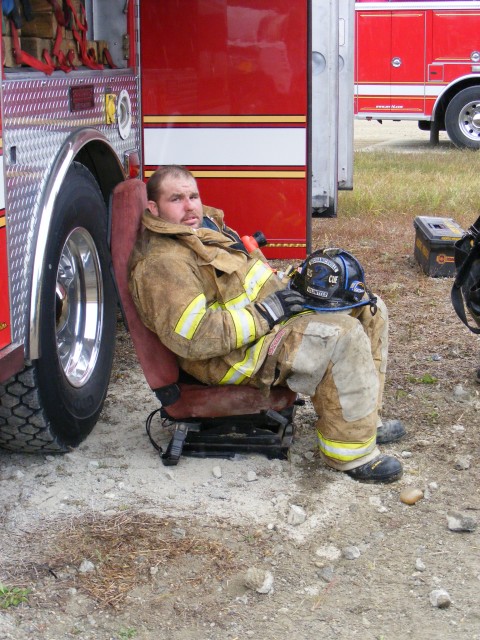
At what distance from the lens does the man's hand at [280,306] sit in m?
3.50

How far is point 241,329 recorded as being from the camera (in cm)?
346

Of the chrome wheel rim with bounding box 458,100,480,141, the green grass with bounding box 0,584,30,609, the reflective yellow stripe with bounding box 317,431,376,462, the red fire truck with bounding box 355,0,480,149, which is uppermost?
the red fire truck with bounding box 355,0,480,149

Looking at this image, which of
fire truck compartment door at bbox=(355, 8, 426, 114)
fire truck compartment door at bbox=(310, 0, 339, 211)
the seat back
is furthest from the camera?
fire truck compartment door at bbox=(355, 8, 426, 114)

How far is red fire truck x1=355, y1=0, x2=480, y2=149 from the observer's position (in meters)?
13.1

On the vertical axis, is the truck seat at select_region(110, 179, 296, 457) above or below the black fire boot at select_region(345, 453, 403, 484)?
above

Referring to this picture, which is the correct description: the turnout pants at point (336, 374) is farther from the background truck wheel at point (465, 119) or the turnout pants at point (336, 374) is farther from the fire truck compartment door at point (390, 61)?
the background truck wheel at point (465, 119)

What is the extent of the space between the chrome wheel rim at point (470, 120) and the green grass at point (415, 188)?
902 millimetres

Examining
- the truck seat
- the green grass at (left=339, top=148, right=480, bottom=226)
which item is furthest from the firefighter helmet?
the green grass at (left=339, top=148, right=480, bottom=226)

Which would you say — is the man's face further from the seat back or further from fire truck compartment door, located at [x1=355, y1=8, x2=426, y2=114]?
fire truck compartment door, located at [x1=355, y1=8, x2=426, y2=114]

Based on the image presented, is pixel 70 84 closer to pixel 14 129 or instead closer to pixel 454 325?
pixel 14 129

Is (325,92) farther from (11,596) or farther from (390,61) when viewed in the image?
(390,61)

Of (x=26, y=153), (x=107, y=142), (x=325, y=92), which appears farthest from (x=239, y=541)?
(x=325, y=92)

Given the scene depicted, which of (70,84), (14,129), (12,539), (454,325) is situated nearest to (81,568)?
(12,539)

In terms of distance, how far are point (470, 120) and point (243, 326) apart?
1103cm
